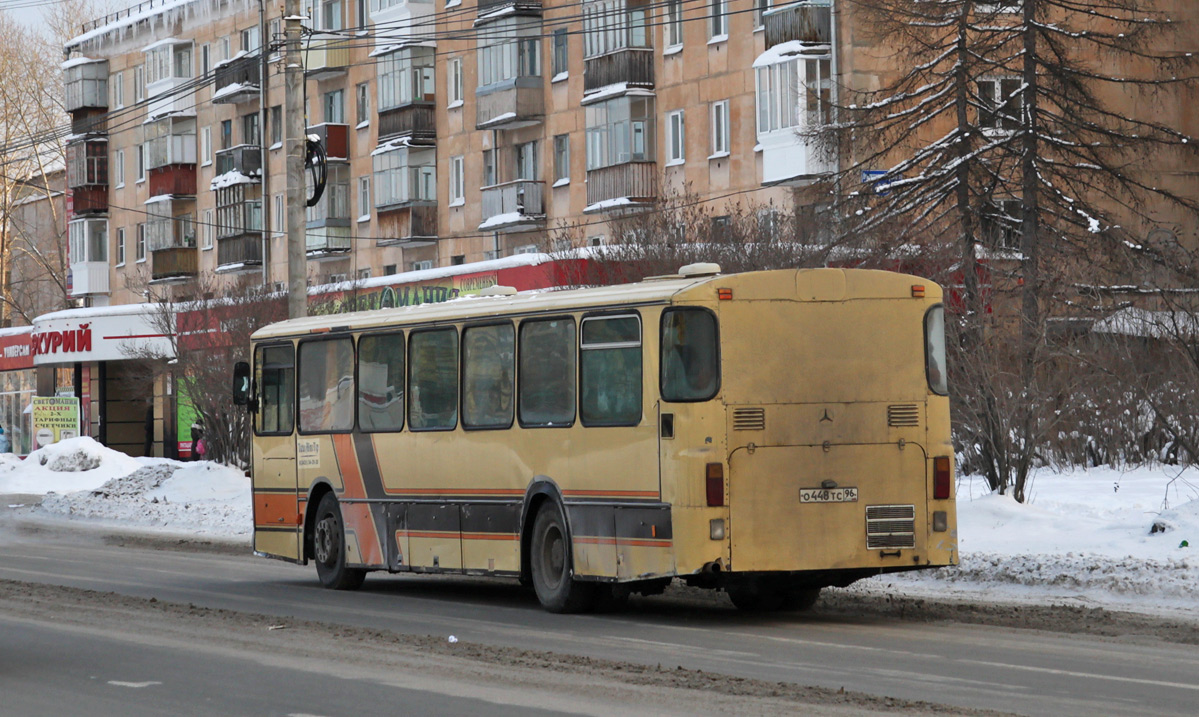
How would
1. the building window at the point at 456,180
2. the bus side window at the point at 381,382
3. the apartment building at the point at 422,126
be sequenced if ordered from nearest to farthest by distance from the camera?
the bus side window at the point at 381,382
the apartment building at the point at 422,126
the building window at the point at 456,180

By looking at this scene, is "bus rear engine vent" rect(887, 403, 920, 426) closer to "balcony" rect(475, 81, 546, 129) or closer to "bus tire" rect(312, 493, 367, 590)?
"bus tire" rect(312, 493, 367, 590)

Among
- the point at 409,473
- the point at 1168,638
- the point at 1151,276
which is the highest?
the point at 1151,276

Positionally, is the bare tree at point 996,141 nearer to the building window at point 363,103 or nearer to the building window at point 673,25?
the building window at point 673,25

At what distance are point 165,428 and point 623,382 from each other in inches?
1993

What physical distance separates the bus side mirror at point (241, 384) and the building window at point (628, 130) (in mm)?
28834

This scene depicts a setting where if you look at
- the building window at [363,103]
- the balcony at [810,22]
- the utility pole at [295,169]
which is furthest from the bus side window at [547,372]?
the building window at [363,103]

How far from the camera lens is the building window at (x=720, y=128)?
45594mm

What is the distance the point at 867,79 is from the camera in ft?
139

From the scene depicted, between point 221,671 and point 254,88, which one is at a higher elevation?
point 254,88

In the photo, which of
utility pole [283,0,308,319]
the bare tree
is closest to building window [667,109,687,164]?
the bare tree

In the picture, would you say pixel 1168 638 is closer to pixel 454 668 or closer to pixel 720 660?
pixel 720 660

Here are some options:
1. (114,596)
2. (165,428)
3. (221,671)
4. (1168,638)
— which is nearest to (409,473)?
(114,596)

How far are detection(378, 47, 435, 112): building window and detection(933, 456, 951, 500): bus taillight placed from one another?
1760 inches

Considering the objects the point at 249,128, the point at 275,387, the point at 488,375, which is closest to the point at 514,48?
the point at 249,128
